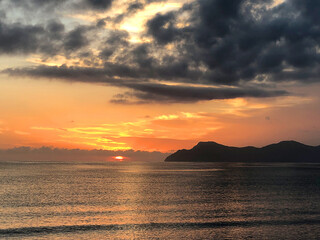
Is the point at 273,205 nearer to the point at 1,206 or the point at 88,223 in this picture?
the point at 88,223

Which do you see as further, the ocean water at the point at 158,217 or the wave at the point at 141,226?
the wave at the point at 141,226

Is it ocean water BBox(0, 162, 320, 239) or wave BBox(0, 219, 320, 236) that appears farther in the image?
wave BBox(0, 219, 320, 236)

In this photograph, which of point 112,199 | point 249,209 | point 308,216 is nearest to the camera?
point 308,216

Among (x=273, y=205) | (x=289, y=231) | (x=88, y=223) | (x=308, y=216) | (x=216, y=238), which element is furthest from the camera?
(x=273, y=205)

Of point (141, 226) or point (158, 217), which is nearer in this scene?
point (141, 226)

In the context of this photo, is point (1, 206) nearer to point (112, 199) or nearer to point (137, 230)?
point (112, 199)

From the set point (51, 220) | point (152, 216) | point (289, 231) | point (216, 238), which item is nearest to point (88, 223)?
point (51, 220)

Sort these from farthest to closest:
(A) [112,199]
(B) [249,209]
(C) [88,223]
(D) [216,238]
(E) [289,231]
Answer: (A) [112,199]
(B) [249,209]
(C) [88,223]
(E) [289,231]
(D) [216,238]

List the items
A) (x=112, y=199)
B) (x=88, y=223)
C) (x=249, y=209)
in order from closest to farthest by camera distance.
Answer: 1. (x=88, y=223)
2. (x=249, y=209)
3. (x=112, y=199)

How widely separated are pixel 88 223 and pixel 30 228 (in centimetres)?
963

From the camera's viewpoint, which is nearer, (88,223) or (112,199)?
(88,223)

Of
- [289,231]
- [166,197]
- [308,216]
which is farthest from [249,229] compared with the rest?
[166,197]

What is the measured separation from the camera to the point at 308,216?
7000cm

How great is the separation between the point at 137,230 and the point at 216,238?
13224 millimetres
